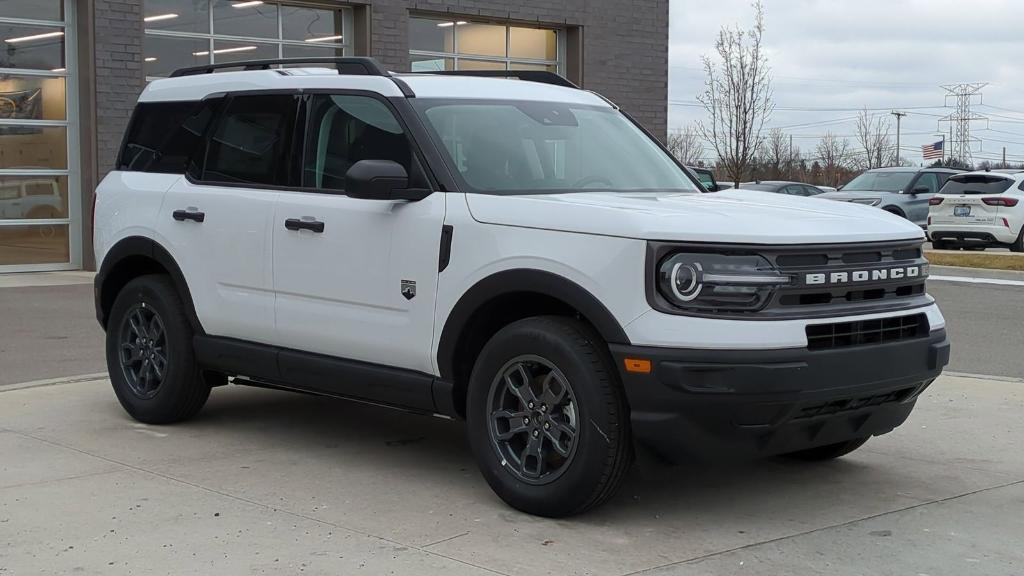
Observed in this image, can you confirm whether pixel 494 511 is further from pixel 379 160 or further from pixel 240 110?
pixel 240 110

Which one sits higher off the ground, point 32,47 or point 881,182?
point 32,47

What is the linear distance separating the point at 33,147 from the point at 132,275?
11.2 meters

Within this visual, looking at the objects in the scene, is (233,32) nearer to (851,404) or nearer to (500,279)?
(500,279)

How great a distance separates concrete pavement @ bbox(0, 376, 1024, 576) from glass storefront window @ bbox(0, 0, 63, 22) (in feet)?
37.5

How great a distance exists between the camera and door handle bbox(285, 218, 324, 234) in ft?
20.6

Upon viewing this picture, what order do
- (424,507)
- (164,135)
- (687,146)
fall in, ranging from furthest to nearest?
1. (687,146)
2. (164,135)
3. (424,507)

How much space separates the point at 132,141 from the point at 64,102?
1107 centimetres

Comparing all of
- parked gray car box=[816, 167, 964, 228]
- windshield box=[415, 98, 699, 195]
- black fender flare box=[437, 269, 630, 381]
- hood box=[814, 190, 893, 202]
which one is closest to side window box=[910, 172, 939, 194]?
parked gray car box=[816, 167, 964, 228]

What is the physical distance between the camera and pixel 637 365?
A: 16.5ft

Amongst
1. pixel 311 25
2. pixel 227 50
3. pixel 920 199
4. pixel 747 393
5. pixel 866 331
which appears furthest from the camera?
pixel 920 199

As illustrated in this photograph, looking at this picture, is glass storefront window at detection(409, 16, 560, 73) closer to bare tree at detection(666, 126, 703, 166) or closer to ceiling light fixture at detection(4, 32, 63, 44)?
ceiling light fixture at detection(4, 32, 63, 44)

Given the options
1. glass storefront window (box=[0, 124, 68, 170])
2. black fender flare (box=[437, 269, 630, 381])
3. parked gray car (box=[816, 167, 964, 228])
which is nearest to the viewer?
black fender flare (box=[437, 269, 630, 381])

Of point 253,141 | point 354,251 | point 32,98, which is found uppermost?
A: point 32,98

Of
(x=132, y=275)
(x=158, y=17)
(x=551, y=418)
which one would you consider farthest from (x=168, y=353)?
(x=158, y=17)
